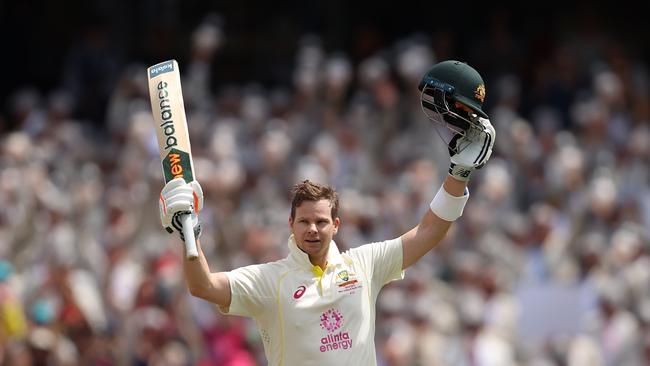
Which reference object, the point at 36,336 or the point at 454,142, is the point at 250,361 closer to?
the point at 36,336

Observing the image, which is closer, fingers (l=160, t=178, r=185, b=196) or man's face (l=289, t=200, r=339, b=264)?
fingers (l=160, t=178, r=185, b=196)

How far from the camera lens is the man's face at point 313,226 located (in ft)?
24.5

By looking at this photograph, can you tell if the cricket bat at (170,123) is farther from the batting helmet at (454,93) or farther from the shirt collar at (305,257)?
the batting helmet at (454,93)

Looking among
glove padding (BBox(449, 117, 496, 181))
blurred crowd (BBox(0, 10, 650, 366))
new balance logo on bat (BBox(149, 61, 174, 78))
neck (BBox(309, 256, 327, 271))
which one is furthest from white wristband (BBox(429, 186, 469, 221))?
blurred crowd (BBox(0, 10, 650, 366))

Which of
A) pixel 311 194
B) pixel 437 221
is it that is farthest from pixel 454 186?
pixel 311 194

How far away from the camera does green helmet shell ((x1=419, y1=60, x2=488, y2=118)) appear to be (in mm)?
7633

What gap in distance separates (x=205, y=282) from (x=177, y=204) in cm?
44

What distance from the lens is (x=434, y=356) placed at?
43.1ft

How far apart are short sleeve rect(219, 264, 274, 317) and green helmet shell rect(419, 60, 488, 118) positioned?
1438 mm

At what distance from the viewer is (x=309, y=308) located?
7.38 metres

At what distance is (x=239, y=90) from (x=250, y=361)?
591cm

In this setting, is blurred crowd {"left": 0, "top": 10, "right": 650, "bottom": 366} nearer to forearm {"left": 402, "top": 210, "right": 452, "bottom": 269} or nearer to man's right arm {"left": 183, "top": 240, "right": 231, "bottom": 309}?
forearm {"left": 402, "top": 210, "right": 452, "bottom": 269}

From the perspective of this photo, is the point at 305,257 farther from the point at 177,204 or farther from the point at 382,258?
the point at 177,204

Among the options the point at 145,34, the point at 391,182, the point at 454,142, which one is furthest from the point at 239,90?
the point at 454,142
